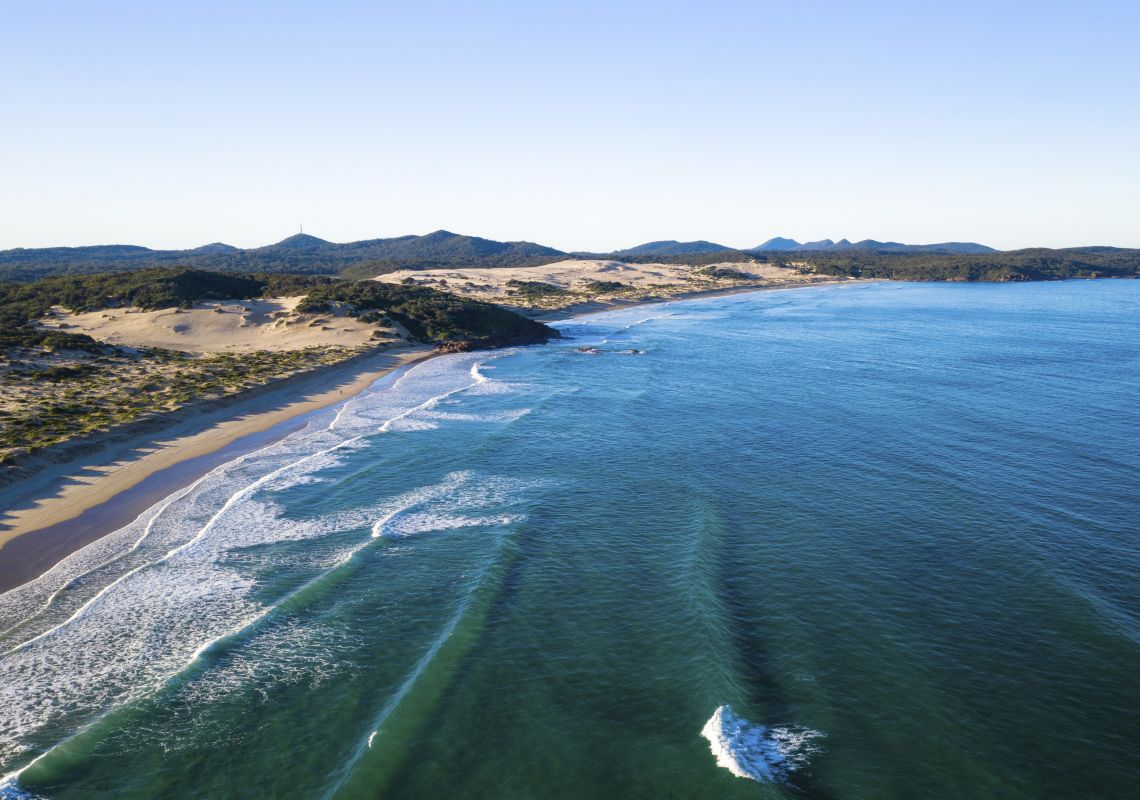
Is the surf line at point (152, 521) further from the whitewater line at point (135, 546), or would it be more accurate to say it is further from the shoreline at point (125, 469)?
the shoreline at point (125, 469)

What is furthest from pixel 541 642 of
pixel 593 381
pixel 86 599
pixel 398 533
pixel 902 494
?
pixel 593 381

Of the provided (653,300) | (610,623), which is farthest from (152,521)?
(653,300)

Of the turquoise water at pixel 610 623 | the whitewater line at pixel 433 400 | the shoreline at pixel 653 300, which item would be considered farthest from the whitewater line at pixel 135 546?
the shoreline at pixel 653 300

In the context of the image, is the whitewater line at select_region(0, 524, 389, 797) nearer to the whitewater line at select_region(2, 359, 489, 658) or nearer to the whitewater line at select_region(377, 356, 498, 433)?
the whitewater line at select_region(2, 359, 489, 658)

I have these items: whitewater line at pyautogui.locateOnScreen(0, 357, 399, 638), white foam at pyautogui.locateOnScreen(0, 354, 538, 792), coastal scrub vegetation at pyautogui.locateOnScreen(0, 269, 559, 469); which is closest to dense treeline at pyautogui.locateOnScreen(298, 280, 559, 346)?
coastal scrub vegetation at pyautogui.locateOnScreen(0, 269, 559, 469)

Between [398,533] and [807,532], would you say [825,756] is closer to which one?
[807,532]
